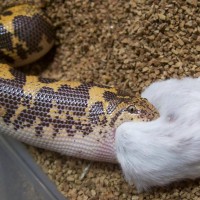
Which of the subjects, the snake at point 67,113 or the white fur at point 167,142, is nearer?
the white fur at point 167,142

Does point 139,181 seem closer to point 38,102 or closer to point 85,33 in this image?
point 38,102

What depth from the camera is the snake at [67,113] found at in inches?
68.4

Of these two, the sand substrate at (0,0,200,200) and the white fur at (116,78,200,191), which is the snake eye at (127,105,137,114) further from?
the sand substrate at (0,0,200,200)

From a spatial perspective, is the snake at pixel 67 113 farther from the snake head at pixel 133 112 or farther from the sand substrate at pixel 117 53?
the sand substrate at pixel 117 53

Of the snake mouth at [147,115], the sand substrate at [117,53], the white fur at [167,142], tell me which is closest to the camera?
the white fur at [167,142]

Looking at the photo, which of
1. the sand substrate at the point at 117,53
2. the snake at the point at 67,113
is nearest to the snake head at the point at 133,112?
the snake at the point at 67,113

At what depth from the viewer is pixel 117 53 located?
78.6 inches

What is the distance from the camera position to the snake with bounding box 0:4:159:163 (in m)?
1.74

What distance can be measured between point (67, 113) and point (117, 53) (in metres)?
0.42

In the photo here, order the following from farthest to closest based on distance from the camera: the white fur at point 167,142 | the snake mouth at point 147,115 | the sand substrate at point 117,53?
the sand substrate at point 117,53
the snake mouth at point 147,115
the white fur at point 167,142

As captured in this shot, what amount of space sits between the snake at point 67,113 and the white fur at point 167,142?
7cm

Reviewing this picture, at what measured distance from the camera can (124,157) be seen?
5.47ft

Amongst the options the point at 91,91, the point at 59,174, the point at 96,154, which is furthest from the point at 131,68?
the point at 59,174

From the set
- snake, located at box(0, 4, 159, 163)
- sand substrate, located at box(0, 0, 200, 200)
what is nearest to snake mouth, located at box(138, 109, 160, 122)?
snake, located at box(0, 4, 159, 163)
